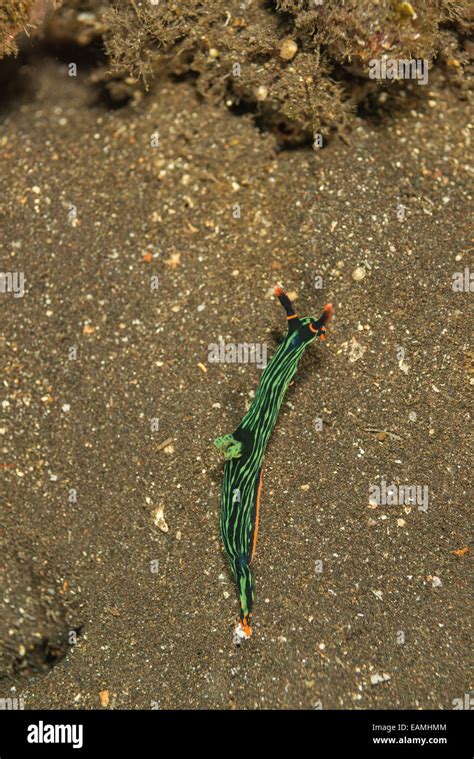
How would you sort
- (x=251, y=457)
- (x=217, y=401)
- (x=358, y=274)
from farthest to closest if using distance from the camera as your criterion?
1. (x=358, y=274)
2. (x=217, y=401)
3. (x=251, y=457)

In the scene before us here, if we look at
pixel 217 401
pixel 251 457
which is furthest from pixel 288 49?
pixel 251 457

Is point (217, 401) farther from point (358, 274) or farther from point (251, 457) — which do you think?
point (358, 274)

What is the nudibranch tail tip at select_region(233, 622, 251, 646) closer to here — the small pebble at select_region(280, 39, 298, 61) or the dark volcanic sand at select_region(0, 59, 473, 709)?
the dark volcanic sand at select_region(0, 59, 473, 709)

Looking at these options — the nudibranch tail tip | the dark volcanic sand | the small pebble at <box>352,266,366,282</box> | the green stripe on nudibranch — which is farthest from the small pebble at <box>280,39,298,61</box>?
the nudibranch tail tip

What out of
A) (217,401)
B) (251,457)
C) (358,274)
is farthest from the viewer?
(358,274)
